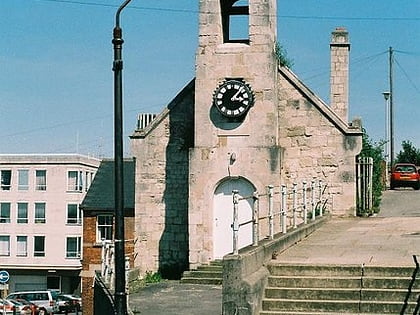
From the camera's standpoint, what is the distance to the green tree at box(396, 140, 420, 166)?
7230 cm

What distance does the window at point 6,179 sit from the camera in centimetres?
7425

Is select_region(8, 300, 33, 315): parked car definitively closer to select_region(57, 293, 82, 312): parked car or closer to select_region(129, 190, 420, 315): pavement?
select_region(57, 293, 82, 312): parked car

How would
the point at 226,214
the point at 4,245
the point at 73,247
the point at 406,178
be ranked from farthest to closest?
the point at 4,245
the point at 73,247
the point at 406,178
the point at 226,214

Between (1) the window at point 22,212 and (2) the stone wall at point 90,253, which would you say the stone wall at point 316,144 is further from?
(1) the window at point 22,212

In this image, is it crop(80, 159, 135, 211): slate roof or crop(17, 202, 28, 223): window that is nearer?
crop(80, 159, 135, 211): slate roof

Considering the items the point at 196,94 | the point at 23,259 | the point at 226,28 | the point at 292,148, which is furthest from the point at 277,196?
the point at 23,259

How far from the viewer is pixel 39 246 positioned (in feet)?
234

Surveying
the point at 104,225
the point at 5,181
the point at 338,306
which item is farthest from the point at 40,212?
the point at 338,306

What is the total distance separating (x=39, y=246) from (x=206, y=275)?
162ft

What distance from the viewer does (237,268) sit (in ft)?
41.2

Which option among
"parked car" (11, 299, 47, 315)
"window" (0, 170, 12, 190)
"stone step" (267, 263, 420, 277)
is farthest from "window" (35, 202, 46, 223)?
"stone step" (267, 263, 420, 277)

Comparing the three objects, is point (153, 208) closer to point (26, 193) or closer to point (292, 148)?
point (292, 148)

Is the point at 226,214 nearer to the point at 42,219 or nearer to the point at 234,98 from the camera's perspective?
the point at 234,98

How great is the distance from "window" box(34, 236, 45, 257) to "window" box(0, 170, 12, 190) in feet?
18.5
